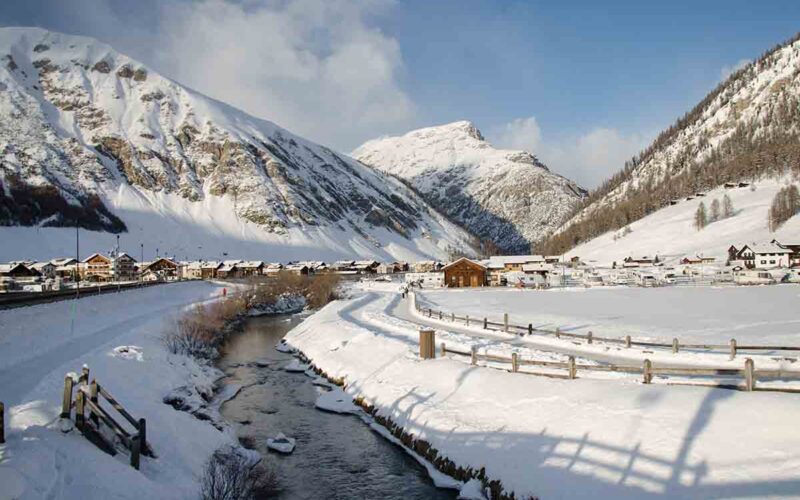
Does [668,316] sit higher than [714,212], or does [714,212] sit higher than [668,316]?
[714,212]

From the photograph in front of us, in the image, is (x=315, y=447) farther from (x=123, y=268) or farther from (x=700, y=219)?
(x=700, y=219)

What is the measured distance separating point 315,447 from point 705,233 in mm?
169335

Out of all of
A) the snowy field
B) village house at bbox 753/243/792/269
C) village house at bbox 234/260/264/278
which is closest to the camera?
the snowy field

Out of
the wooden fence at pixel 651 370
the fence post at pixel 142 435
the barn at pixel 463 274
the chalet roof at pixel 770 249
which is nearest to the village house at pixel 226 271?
the barn at pixel 463 274

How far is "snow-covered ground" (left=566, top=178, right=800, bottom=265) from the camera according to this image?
143 meters

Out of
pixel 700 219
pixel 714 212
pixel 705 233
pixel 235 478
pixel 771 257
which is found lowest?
pixel 235 478

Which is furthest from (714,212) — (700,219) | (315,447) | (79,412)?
(79,412)

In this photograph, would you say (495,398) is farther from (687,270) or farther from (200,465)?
(687,270)

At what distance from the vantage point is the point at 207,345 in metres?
43.1

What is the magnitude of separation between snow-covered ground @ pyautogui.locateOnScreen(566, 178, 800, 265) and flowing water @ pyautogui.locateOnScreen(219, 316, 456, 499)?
12796 cm

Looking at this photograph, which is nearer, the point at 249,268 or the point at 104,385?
the point at 104,385

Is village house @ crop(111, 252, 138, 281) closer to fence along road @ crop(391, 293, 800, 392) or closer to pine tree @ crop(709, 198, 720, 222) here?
fence along road @ crop(391, 293, 800, 392)

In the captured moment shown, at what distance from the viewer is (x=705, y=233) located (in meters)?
162

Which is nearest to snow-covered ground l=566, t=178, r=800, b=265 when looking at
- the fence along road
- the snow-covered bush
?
the fence along road
